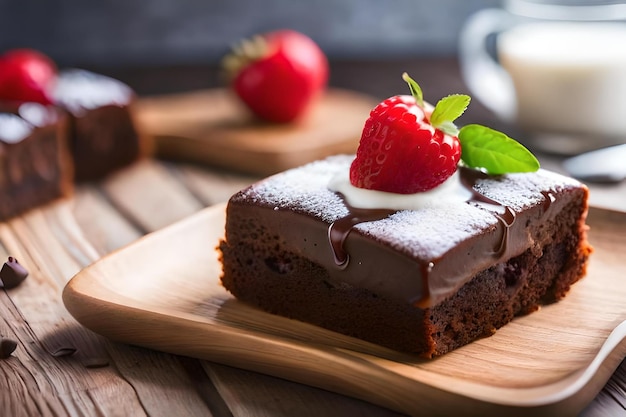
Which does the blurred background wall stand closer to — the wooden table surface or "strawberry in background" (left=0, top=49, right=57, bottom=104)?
"strawberry in background" (left=0, top=49, right=57, bottom=104)

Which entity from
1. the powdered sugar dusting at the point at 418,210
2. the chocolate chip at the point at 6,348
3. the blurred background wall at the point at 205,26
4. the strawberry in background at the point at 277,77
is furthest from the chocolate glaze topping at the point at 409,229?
the blurred background wall at the point at 205,26

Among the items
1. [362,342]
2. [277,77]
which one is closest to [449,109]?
[362,342]

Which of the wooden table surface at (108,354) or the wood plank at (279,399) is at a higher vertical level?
the wood plank at (279,399)

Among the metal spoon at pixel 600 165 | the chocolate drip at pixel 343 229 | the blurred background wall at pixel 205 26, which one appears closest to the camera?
the chocolate drip at pixel 343 229

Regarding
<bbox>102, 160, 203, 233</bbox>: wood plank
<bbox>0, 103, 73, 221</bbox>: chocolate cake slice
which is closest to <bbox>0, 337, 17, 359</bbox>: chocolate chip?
<bbox>102, 160, 203, 233</bbox>: wood plank

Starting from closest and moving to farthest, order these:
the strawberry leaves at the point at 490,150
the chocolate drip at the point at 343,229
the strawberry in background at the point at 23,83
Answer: the chocolate drip at the point at 343,229
the strawberry leaves at the point at 490,150
the strawberry in background at the point at 23,83

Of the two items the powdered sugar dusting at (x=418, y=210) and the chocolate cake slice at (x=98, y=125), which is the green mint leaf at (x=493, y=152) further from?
the chocolate cake slice at (x=98, y=125)

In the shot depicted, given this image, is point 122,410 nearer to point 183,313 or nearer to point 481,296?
point 183,313

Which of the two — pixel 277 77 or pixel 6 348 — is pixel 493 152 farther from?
pixel 277 77
